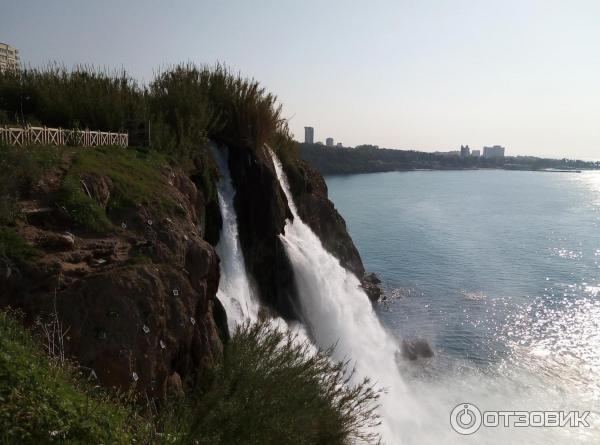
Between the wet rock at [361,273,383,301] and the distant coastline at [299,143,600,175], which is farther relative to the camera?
the distant coastline at [299,143,600,175]

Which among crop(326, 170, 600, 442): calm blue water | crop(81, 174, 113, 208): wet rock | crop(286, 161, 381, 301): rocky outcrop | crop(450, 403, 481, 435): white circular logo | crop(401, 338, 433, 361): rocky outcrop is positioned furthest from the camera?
crop(286, 161, 381, 301): rocky outcrop

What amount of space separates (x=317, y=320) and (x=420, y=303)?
14.0 m

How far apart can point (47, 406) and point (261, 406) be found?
298 cm

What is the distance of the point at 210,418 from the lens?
23.0ft

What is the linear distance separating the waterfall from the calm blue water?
360 inches

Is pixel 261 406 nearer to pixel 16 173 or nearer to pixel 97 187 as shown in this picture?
pixel 97 187

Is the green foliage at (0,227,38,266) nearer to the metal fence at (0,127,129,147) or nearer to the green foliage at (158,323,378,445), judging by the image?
the metal fence at (0,127,129,147)

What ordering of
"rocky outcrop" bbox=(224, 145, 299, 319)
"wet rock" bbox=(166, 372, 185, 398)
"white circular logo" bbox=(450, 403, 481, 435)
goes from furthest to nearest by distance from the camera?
"rocky outcrop" bbox=(224, 145, 299, 319) < "white circular logo" bbox=(450, 403, 481, 435) < "wet rock" bbox=(166, 372, 185, 398)

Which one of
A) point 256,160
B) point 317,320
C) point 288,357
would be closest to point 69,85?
point 256,160

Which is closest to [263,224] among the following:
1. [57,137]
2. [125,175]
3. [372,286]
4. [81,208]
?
[125,175]

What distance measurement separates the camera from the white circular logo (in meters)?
16.6

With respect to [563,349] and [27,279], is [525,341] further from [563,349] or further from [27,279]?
[27,279]

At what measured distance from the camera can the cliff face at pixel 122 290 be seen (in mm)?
7273

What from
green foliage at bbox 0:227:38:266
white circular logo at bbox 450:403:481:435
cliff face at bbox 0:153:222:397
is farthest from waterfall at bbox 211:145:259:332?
white circular logo at bbox 450:403:481:435
